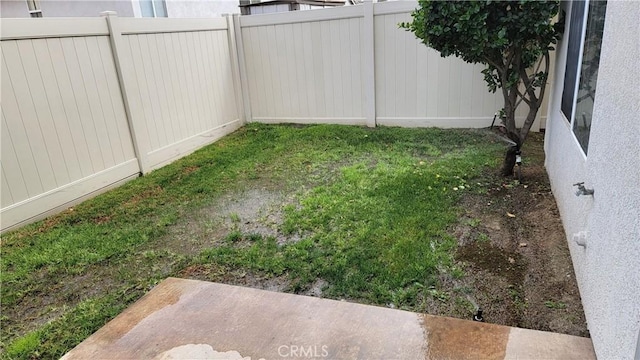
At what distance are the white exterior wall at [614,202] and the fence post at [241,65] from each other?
552 cm

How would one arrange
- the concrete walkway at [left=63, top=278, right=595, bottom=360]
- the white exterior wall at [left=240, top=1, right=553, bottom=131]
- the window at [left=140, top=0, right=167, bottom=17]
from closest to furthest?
1. the concrete walkway at [left=63, top=278, right=595, bottom=360]
2. the white exterior wall at [left=240, top=1, right=553, bottom=131]
3. the window at [left=140, top=0, right=167, bottom=17]

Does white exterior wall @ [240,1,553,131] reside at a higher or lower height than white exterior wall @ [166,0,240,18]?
lower

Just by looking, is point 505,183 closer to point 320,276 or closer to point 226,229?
point 320,276

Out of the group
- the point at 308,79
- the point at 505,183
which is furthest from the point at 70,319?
the point at 308,79

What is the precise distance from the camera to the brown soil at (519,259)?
2.27 metres

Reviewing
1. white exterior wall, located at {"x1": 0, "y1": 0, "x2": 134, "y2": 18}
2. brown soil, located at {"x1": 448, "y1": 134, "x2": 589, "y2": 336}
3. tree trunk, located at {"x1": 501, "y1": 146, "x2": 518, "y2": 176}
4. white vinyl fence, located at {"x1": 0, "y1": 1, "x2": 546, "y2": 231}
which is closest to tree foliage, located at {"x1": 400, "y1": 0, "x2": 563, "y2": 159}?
tree trunk, located at {"x1": 501, "y1": 146, "x2": 518, "y2": 176}

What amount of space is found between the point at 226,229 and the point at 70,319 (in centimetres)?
135

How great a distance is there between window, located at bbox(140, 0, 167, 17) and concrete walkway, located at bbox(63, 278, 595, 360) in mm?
7226

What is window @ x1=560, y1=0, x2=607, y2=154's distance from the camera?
2.47 m

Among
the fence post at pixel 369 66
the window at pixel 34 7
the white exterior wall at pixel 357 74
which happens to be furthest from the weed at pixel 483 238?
the window at pixel 34 7

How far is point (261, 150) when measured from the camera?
5.84 metres

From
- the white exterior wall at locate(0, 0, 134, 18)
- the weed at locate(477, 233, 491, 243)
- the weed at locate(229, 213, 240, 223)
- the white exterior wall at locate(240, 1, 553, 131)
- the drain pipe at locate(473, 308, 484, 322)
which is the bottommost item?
the weed at locate(229, 213, 240, 223)

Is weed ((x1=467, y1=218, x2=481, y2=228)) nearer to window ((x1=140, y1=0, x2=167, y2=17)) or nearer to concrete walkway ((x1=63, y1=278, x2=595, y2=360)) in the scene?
concrete walkway ((x1=63, y1=278, x2=595, y2=360))

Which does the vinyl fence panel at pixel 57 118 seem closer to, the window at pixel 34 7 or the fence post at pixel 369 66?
the fence post at pixel 369 66
